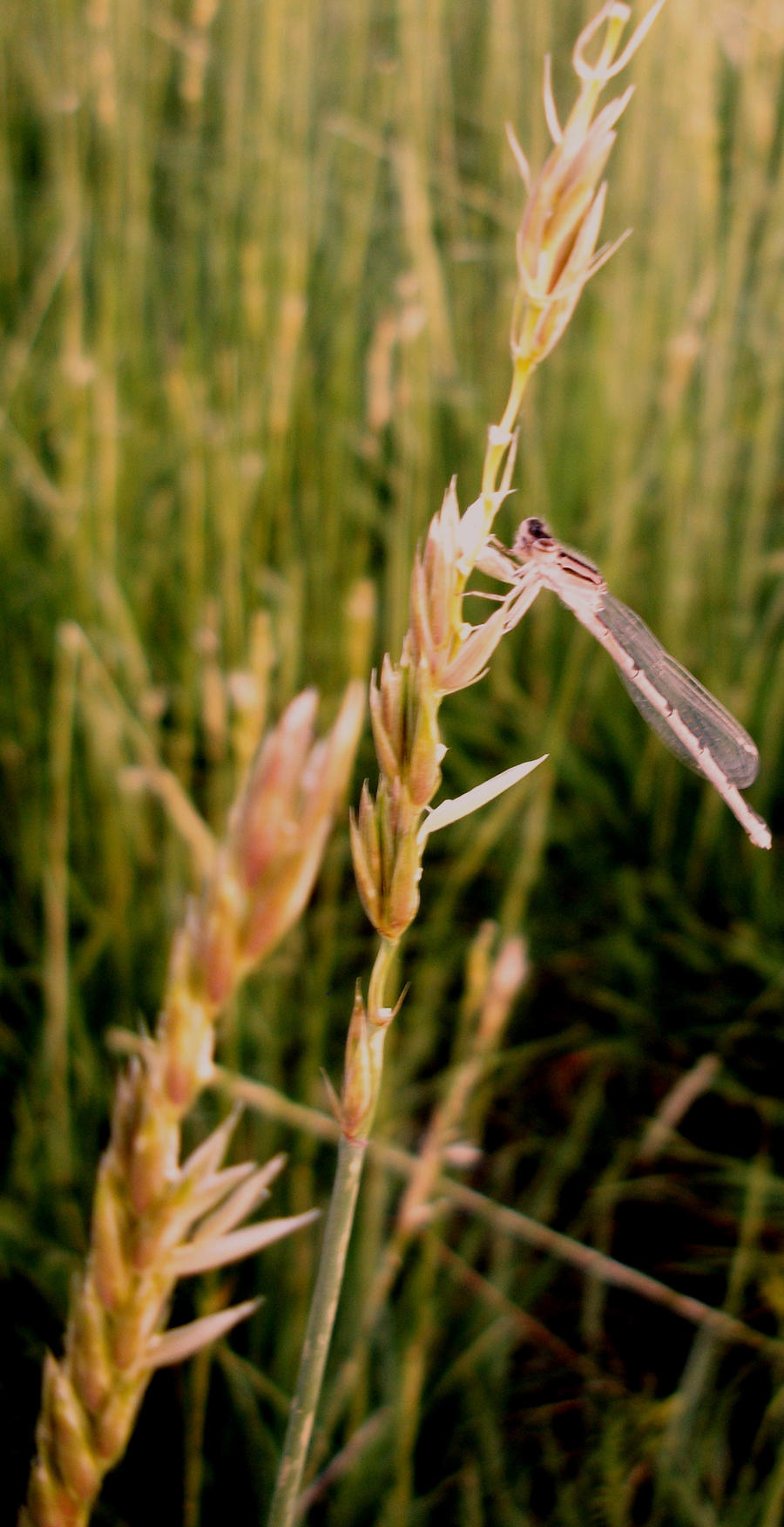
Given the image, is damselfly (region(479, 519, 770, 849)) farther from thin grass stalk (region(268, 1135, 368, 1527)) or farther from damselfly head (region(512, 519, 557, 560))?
thin grass stalk (region(268, 1135, 368, 1527))

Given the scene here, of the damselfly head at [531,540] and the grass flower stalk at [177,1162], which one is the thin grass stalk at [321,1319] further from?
the damselfly head at [531,540]

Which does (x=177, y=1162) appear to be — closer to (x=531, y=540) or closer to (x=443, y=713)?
(x=531, y=540)

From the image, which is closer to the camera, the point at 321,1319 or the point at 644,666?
the point at 321,1319

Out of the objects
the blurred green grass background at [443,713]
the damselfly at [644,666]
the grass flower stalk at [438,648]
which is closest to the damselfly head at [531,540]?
the damselfly at [644,666]

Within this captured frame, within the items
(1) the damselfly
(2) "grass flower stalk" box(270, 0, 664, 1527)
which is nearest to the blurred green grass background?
(1) the damselfly

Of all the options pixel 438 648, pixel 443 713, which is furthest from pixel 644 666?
pixel 443 713

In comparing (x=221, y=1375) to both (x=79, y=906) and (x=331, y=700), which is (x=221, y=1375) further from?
(x=331, y=700)

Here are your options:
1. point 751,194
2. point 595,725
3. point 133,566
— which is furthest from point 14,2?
point 595,725
